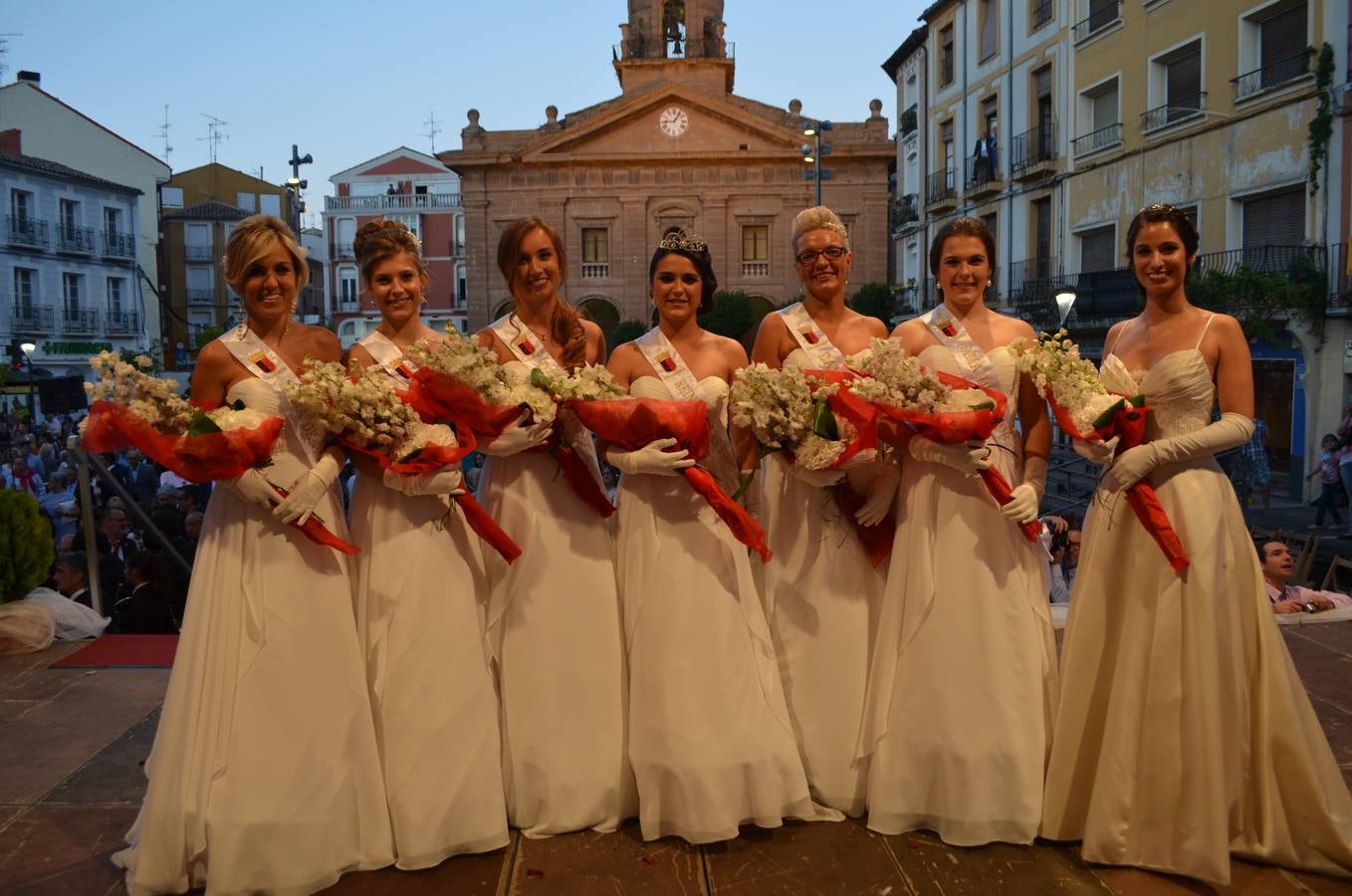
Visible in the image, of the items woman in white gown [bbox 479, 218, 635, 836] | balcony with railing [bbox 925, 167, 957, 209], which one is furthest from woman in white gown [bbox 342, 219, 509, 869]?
balcony with railing [bbox 925, 167, 957, 209]

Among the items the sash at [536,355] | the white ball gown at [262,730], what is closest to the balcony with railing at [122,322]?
the sash at [536,355]

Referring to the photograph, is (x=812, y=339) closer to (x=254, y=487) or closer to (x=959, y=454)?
(x=959, y=454)

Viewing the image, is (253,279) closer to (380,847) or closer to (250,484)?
(250,484)

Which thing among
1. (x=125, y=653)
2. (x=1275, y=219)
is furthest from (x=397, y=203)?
(x=125, y=653)

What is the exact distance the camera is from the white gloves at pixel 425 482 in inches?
129

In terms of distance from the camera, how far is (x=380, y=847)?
323cm

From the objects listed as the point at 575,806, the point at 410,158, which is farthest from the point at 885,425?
the point at 410,158

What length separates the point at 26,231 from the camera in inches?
1371

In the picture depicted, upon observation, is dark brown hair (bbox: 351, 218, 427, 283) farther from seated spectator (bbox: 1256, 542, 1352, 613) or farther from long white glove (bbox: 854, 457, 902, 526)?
seated spectator (bbox: 1256, 542, 1352, 613)

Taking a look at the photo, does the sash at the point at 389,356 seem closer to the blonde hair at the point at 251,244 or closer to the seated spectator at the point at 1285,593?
the blonde hair at the point at 251,244

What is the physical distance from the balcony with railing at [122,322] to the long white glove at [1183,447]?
42245 mm

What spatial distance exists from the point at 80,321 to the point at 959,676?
136 feet

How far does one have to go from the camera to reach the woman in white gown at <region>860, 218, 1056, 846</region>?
3328 millimetres

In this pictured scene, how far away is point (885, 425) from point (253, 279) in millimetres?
2093
